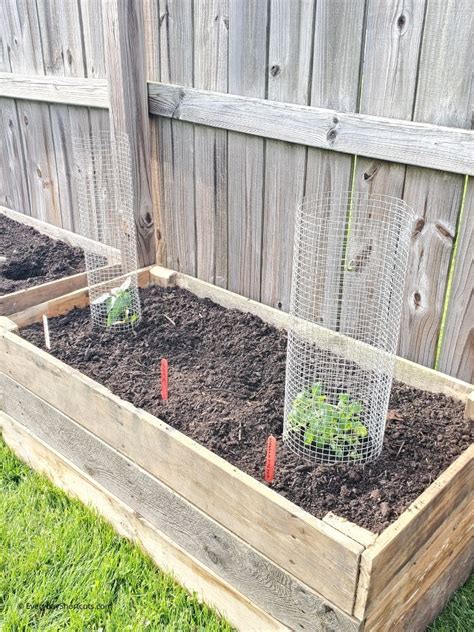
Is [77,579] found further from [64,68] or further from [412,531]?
[64,68]

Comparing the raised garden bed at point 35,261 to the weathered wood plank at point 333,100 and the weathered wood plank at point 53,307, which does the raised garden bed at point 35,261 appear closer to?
the weathered wood plank at point 53,307

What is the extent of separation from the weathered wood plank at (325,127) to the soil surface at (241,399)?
97cm

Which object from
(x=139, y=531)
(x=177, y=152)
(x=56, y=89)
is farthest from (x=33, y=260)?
(x=139, y=531)

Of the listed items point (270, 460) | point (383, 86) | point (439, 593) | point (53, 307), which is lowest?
point (439, 593)

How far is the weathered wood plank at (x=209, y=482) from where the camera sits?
1809 millimetres

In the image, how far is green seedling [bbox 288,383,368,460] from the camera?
2.22 metres

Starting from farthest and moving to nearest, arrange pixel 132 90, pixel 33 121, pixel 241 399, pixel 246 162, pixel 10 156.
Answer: pixel 10 156
pixel 33 121
pixel 132 90
pixel 246 162
pixel 241 399

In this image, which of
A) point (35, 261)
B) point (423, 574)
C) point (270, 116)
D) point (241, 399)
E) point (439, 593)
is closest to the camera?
point (423, 574)

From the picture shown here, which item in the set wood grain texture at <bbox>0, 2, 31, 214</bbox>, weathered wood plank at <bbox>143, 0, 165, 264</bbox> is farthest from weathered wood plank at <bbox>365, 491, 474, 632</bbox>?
wood grain texture at <bbox>0, 2, 31, 214</bbox>

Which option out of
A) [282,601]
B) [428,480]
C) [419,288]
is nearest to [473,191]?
[419,288]

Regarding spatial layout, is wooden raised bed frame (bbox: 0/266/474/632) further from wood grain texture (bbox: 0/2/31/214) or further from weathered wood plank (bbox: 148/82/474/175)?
wood grain texture (bbox: 0/2/31/214)

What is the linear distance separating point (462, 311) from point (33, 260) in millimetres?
2862

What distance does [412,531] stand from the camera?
1.87 m

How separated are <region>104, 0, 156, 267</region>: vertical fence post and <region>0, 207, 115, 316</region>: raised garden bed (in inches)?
18.1
